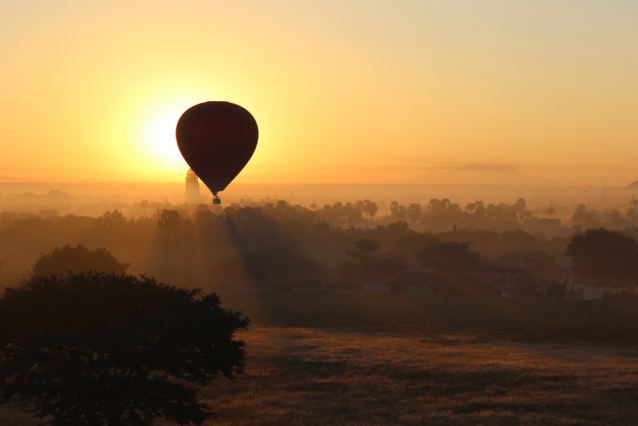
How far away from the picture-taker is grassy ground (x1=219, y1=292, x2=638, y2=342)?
4144 cm

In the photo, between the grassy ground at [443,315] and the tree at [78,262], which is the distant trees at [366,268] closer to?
the grassy ground at [443,315]

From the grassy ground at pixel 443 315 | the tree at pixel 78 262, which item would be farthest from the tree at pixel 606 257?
the tree at pixel 78 262

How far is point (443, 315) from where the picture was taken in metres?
53.1

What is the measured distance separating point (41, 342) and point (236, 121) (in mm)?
21443

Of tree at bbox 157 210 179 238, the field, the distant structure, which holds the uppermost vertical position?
the distant structure

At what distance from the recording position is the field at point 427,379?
18781mm

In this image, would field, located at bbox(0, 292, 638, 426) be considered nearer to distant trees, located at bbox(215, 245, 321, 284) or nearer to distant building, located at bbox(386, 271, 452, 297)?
distant building, located at bbox(386, 271, 452, 297)

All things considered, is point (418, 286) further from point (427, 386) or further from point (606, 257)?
point (427, 386)

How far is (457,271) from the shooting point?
88.3m

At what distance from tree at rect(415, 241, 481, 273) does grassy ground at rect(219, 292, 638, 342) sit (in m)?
19.6

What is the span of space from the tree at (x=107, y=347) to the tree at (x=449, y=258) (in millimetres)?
75473

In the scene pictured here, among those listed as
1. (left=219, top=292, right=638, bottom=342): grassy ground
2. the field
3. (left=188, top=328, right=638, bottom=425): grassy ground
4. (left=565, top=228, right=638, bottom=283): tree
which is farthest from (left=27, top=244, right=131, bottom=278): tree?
(left=565, top=228, right=638, bottom=283): tree

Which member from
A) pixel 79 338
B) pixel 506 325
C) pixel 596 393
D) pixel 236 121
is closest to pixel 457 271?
pixel 506 325

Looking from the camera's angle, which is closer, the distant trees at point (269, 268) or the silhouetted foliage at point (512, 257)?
the distant trees at point (269, 268)
